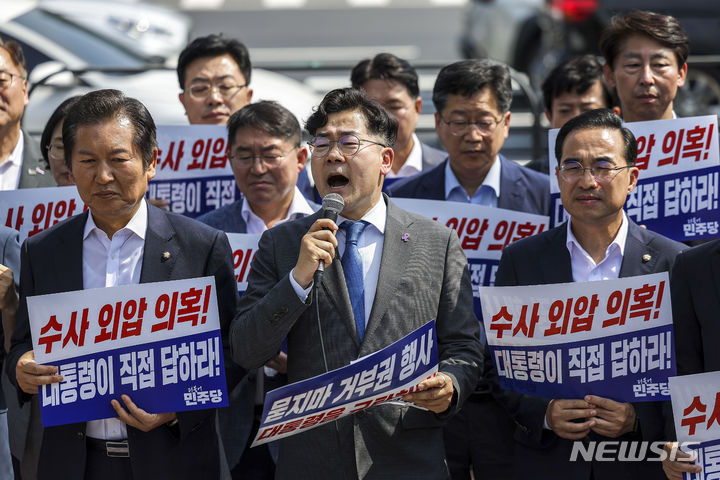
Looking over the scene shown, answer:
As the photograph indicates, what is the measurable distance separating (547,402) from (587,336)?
0.31 meters

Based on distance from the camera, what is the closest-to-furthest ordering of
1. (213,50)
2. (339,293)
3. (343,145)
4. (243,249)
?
(339,293) < (343,145) < (243,249) < (213,50)

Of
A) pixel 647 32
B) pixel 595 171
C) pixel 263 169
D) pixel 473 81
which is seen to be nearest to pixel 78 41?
pixel 263 169

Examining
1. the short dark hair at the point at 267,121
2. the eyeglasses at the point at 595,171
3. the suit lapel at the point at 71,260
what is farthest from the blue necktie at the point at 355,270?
the short dark hair at the point at 267,121

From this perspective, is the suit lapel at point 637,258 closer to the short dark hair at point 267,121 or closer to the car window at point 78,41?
the short dark hair at point 267,121

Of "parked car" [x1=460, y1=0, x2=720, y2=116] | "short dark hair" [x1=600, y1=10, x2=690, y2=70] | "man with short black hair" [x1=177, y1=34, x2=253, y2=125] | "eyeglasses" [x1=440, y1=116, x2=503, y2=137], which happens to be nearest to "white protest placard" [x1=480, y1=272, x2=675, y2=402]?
"eyeglasses" [x1=440, y1=116, x2=503, y2=137]

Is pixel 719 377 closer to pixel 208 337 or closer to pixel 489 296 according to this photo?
pixel 489 296

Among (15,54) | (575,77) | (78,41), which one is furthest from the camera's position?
(78,41)

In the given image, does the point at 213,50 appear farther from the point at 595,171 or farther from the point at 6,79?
the point at 595,171

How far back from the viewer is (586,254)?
15.4 ft

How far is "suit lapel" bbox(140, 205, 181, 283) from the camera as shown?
439cm

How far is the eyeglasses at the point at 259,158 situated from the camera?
5.67m

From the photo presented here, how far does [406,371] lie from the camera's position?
4.00m

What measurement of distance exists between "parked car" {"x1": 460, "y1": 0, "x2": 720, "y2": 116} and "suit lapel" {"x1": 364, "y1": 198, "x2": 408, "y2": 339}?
16.4 ft

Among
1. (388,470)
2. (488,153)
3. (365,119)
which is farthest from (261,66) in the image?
(388,470)
